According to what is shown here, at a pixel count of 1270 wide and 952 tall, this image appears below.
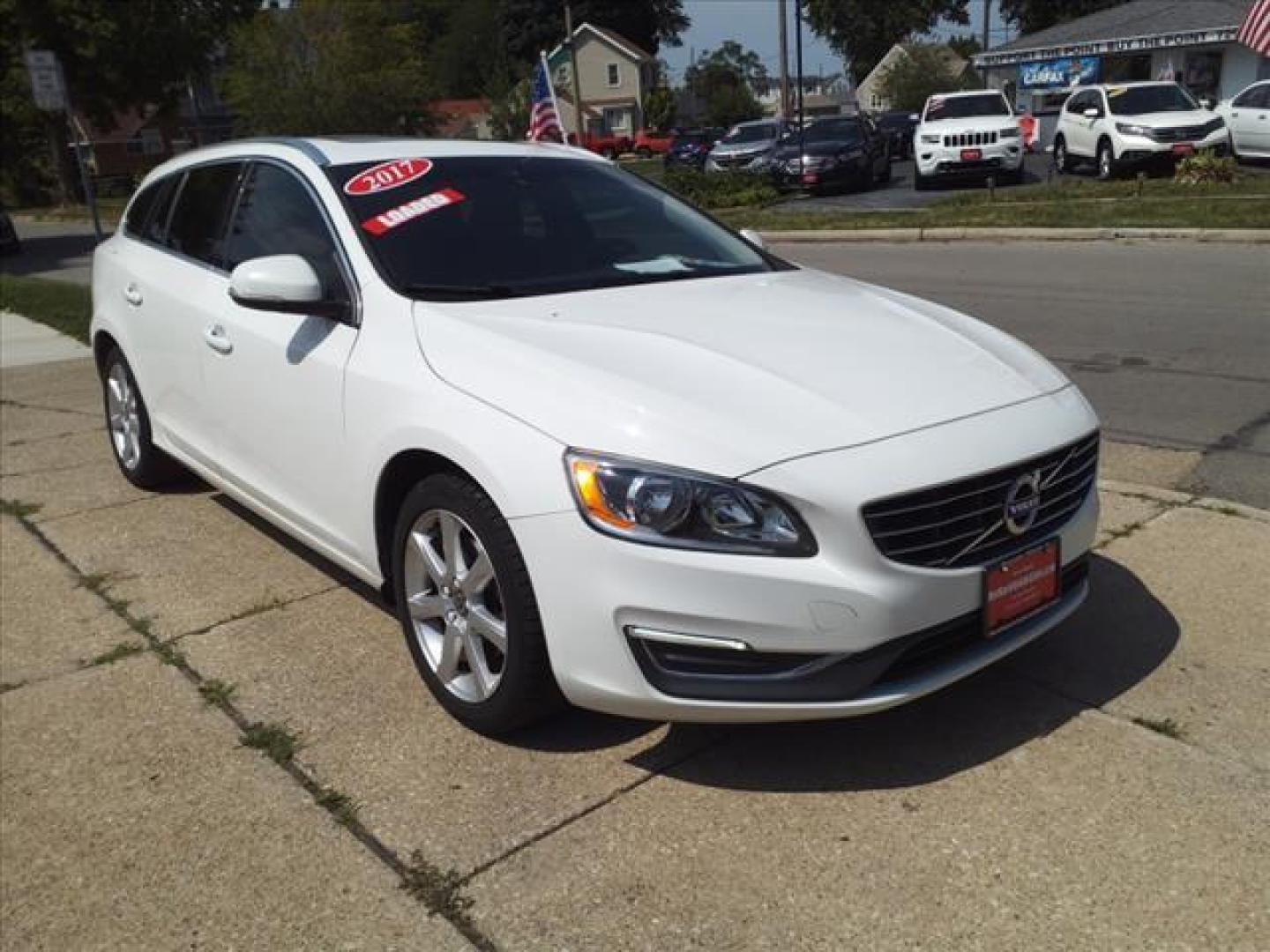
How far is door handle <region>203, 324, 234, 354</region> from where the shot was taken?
13.5 feet

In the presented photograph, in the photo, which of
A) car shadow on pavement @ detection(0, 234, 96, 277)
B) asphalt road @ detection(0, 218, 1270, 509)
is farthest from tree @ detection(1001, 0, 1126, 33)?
asphalt road @ detection(0, 218, 1270, 509)

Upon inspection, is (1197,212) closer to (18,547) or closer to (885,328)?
(885,328)

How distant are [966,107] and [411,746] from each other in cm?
2196

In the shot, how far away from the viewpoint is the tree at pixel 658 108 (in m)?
81.2

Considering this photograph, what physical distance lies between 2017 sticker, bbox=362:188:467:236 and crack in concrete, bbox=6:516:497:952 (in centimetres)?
155

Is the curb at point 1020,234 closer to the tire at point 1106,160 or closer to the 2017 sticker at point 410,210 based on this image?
the tire at point 1106,160

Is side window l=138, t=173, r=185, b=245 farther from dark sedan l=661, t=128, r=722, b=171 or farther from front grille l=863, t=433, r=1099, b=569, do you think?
dark sedan l=661, t=128, r=722, b=171

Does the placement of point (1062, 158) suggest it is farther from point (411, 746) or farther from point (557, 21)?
point (557, 21)

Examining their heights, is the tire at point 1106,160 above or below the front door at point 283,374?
below

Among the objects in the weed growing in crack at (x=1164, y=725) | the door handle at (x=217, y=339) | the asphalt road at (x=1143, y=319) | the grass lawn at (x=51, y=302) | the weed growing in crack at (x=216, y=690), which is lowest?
the asphalt road at (x=1143, y=319)

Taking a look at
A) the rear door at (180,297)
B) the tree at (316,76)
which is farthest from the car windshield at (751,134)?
the rear door at (180,297)

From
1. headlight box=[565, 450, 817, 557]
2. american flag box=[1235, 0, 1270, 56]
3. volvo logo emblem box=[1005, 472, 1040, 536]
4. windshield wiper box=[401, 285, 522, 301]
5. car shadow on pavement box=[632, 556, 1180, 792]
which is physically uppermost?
american flag box=[1235, 0, 1270, 56]

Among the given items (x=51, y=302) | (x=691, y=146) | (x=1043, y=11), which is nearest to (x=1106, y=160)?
(x=51, y=302)

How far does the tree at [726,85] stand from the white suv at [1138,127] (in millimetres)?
58043
